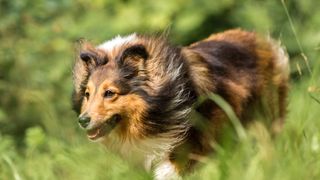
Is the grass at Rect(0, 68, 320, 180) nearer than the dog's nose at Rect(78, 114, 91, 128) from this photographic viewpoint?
Yes

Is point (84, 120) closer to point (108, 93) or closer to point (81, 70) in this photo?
point (108, 93)

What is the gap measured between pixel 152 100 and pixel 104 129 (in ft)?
1.18

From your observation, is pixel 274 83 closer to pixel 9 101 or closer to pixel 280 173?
pixel 280 173

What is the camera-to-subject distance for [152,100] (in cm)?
598

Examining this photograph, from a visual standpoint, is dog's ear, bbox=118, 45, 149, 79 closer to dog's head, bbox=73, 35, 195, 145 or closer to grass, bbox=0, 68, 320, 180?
dog's head, bbox=73, 35, 195, 145

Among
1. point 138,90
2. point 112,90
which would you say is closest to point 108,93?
point 112,90

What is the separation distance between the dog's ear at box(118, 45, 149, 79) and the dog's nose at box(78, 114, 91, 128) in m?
0.52

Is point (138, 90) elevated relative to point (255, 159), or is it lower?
elevated

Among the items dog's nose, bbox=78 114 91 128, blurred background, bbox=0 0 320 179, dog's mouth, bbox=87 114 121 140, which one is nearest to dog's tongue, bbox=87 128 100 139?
dog's mouth, bbox=87 114 121 140

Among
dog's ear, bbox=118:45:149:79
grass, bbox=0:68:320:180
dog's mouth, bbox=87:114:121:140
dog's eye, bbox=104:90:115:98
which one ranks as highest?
dog's ear, bbox=118:45:149:79

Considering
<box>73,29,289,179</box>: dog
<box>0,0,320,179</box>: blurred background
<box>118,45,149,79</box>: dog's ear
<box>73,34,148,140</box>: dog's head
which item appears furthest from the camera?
<box>0,0,320,179</box>: blurred background

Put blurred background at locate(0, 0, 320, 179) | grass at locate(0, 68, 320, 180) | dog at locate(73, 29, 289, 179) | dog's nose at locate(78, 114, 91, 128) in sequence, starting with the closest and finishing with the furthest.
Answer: grass at locate(0, 68, 320, 180) < dog's nose at locate(78, 114, 91, 128) < dog at locate(73, 29, 289, 179) < blurred background at locate(0, 0, 320, 179)

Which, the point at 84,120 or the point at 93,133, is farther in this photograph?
the point at 93,133

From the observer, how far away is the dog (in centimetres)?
589
